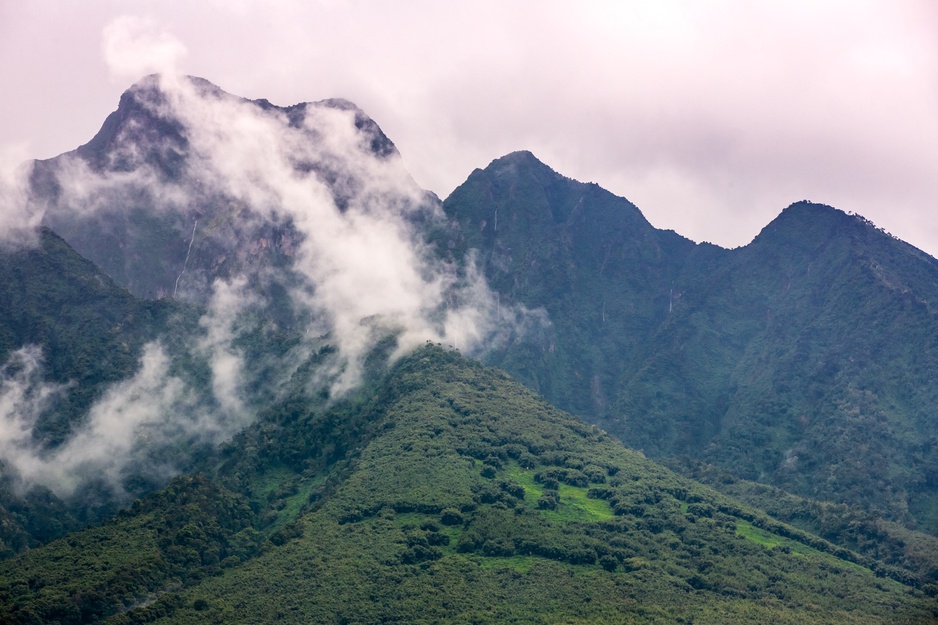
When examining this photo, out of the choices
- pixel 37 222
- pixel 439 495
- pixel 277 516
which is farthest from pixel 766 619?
pixel 37 222

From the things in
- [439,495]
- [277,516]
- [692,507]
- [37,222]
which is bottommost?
[277,516]

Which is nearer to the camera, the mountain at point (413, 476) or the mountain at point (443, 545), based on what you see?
the mountain at point (443, 545)

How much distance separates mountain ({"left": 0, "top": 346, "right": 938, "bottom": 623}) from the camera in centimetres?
9194

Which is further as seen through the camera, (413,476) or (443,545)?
(413,476)

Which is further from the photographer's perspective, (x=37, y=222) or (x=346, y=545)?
(x=37, y=222)

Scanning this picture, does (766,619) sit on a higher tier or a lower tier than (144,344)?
lower

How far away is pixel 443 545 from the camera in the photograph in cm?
10431

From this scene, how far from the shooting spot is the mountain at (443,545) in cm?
9194

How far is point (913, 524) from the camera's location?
142 meters

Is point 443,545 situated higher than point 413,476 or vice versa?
point 413,476

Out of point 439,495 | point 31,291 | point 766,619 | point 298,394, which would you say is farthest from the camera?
point 31,291

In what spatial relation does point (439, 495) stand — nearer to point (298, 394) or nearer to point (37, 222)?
point (298, 394)

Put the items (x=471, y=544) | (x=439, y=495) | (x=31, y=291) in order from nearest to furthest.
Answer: (x=471, y=544) < (x=439, y=495) < (x=31, y=291)

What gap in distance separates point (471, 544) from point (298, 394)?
58.5 metres
